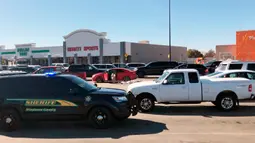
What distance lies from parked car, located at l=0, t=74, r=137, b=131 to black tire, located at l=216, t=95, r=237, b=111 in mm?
4091

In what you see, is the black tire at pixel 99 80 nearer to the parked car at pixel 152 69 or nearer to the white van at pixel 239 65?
the parked car at pixel 152 69

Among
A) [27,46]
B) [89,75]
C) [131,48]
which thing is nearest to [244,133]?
[89,75]

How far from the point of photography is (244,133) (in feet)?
23.3

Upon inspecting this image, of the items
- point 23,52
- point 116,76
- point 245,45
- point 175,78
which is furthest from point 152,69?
point 23,52

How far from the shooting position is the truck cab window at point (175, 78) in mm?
10200

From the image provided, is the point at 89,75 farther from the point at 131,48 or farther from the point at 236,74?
the point at 131,48

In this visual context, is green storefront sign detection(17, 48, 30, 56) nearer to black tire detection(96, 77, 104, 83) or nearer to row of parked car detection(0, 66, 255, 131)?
black tire detection(96, 77, 104, 83)

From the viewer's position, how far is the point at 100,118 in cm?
773

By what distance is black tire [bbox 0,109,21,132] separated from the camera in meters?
7.76

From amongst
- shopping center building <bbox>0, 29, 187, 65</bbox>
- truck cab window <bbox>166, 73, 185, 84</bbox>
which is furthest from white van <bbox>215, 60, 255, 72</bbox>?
shopping center building <bbox>0, 29, 187, 65</bbox>

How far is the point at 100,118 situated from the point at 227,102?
16.9 feet

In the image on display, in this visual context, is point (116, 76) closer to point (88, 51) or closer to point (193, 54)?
point (88, 51)

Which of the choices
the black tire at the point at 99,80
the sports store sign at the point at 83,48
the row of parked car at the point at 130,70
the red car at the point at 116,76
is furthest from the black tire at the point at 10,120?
the sports store sign at the point at 83,48

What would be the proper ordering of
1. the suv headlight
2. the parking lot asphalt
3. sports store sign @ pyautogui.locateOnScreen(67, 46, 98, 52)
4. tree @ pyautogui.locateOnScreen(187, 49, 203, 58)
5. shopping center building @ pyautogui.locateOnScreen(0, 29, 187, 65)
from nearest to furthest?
the parking lot asphalt
the suv headlight
shopping center building @ pyautogui.locateOnScreen(0, 29, 187, 65)
sports store sign @ pyautogui.locateOnScreen(67, 46, 98, 52)
tree @ pyautogui.locateOnScreen(187, 49, 203, 58)
